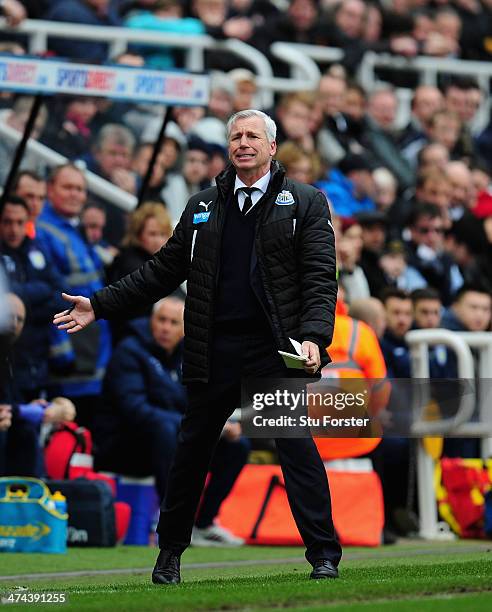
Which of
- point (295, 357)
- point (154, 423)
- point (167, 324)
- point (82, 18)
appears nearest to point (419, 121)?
point (82, 18)

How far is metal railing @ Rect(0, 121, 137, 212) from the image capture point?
14352mm

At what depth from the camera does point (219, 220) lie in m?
8.42

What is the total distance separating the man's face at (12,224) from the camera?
12.6 m

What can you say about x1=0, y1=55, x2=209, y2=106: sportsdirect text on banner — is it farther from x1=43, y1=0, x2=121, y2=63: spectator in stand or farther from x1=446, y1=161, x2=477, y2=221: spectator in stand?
x1=446, y1=161, x2=477, y2=221: spectator in stand

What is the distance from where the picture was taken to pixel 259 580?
28.0ft

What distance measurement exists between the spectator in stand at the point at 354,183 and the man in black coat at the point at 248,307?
881 centimetres

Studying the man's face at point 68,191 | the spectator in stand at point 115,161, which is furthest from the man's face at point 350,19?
the man's face at point 68,191

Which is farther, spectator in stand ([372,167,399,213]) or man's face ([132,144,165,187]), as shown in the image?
spectator in stand ([372,167,399,213])

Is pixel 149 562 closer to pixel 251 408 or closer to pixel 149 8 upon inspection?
pixel 251 408

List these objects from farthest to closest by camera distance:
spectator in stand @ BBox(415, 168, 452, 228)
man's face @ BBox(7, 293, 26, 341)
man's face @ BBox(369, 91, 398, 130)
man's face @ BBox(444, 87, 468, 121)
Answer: man's face @ BBox(444, 87, 468, 121) < man's face @ BBox(369, 91, 398, 130) < spectator in stand @ BBox(415, 168, 452, 228) < man's face @ BBox(7, 293, 26, 341)

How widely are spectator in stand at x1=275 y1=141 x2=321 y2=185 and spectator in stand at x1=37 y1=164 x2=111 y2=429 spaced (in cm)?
232

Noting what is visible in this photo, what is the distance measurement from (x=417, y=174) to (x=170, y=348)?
277 inches

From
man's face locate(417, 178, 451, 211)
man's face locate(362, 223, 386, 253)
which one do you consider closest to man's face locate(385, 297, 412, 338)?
man's face locate(362, 223, 386, 253)

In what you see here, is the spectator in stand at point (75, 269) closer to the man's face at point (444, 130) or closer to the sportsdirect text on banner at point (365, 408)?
the sportsdirect text on banner at point (365, 408)
